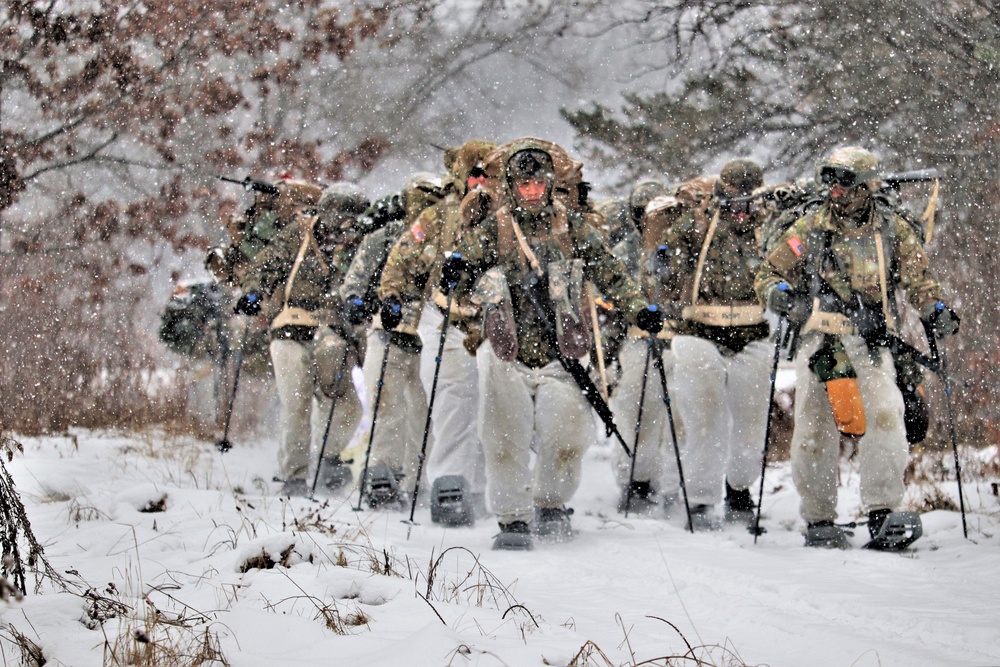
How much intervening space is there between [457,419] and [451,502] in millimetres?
676

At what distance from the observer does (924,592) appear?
4590 mm

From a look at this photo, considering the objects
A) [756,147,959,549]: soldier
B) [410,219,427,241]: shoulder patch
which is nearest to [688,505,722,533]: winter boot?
[756,147,959,549]: soldier

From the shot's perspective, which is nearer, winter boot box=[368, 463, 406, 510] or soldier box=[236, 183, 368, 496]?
winter boot box=[368, 463, 406, 510]

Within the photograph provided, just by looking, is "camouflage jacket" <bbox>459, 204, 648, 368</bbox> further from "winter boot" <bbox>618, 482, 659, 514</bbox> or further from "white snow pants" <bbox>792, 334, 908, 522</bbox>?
"winter boot" <bbox>618, 482, 659, 514</bbox>

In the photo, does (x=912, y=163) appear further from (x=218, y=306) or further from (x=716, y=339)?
(x=218, y=306)

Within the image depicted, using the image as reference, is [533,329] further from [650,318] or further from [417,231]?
[417,231]

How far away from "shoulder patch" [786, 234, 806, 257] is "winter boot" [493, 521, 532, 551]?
95.8 inches

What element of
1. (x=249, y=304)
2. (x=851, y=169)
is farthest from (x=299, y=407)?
(x=851, y=169)

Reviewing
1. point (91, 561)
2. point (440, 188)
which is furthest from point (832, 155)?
point (91, 561)

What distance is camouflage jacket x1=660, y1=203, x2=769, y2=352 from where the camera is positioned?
7660mm

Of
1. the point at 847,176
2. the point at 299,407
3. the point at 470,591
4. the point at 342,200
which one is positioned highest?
the point at 342,200

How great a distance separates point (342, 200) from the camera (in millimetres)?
8891

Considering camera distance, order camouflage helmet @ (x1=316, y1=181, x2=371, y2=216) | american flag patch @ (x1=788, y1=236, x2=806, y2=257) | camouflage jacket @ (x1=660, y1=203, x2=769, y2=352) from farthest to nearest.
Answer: camouflage helmet @ (x1=316, y1=181, x2=371, y2=216)
camouflage jacket @ (x1=660, y1=203, x2=769, y2=352)
american flag patch @ (x1=788, y1=236, x2=806, y2=257)

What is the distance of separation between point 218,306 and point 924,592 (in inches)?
374
